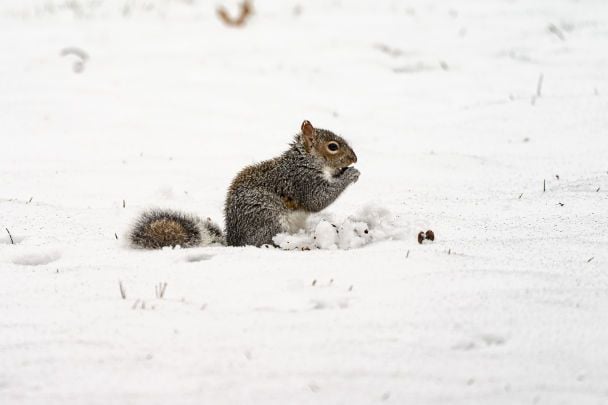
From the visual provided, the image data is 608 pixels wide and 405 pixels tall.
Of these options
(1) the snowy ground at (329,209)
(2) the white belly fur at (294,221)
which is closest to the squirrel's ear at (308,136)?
(2) the white belly fur at (294,221)

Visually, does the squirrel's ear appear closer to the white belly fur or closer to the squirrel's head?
the squirrel's head

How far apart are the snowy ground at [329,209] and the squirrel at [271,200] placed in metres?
0.22

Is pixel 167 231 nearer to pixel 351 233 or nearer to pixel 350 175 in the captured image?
pixel 351 233

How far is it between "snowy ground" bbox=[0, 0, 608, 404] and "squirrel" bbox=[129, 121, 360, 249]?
8.8 inches

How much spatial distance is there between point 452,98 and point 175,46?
4.46 meters

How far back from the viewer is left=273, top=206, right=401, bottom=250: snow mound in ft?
13.1

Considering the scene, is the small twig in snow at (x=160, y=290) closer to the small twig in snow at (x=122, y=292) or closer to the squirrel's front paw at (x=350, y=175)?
the small twig in snow at (x=122, y=292)

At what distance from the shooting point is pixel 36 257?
12.7ft

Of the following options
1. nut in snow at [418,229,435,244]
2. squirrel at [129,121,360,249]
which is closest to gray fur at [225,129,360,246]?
squirrel at [129,121,360,249]

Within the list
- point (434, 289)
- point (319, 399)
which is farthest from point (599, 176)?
point (319, 399)

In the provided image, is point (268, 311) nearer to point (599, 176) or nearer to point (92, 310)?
point (92, 310)

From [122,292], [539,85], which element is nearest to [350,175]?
[122,292]

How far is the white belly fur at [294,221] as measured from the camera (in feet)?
14.2

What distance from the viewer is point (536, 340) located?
8.90 ft
